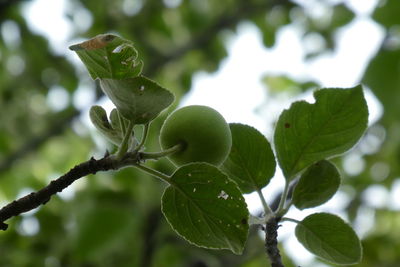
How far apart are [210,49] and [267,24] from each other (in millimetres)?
450

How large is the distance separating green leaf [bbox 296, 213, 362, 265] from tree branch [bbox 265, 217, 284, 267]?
0.25ft

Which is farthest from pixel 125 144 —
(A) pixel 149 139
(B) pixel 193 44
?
(B) pixel 193 44

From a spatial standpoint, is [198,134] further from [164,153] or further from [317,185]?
[317,185]

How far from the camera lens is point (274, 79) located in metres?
4.24

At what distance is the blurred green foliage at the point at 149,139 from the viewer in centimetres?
227

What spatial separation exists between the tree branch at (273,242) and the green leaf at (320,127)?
129 millimetres

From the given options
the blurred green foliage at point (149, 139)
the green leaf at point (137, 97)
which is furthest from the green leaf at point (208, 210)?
the blurred green foliage at point (149, 139)

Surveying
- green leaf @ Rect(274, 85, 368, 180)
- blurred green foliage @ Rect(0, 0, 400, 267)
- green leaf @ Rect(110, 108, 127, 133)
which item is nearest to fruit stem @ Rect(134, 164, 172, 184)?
green leaf @ Rect(110, 108, 127, 133)

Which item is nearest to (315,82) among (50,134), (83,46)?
(50,134)

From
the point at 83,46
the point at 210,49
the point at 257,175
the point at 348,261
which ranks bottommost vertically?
the point at 210,49

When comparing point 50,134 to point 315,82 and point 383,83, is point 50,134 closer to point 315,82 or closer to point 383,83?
point 315,82

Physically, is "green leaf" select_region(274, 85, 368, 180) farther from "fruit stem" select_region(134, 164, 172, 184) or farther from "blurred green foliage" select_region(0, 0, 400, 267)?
"blurred green foliage" select_region(0, 0, 400, 267)

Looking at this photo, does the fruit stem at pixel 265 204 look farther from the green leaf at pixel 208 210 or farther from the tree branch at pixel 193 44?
the tree branch at pixel 193 44

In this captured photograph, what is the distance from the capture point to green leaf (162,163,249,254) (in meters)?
0.81
